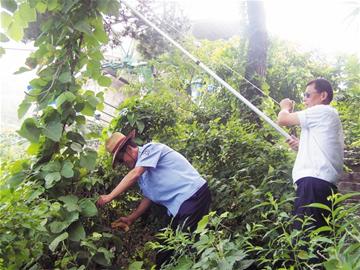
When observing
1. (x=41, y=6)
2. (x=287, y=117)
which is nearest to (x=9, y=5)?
(x=41, y=6)

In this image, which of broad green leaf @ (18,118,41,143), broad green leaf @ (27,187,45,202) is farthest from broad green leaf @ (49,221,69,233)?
broad green leaf @ (18,118,41,143)

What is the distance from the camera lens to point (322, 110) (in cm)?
252

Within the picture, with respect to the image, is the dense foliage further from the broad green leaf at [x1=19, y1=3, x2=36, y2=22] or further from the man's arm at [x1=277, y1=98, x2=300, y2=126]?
the man's arm at [x1=277, y1=98, x2=300, y2=126]

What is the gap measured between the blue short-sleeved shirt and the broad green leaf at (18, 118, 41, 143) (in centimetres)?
69

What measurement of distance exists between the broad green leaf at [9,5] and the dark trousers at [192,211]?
1.67 meters

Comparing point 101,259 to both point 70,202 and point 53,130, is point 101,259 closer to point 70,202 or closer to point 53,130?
point 70,202

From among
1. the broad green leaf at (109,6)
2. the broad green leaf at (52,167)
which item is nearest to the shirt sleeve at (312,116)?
the broad green leaf at (109,6)

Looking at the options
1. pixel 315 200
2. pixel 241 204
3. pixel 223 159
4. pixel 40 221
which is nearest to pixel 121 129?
pixel 223 159

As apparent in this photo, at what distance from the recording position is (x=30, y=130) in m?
2.34

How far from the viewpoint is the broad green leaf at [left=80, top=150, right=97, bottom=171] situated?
2.47m

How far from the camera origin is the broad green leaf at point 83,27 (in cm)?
246

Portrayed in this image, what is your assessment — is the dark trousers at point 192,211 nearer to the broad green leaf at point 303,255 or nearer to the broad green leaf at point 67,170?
the broad green leaf at point 67,170

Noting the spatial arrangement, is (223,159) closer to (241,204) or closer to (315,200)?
(241,204)

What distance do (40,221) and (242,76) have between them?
2.91 metres
